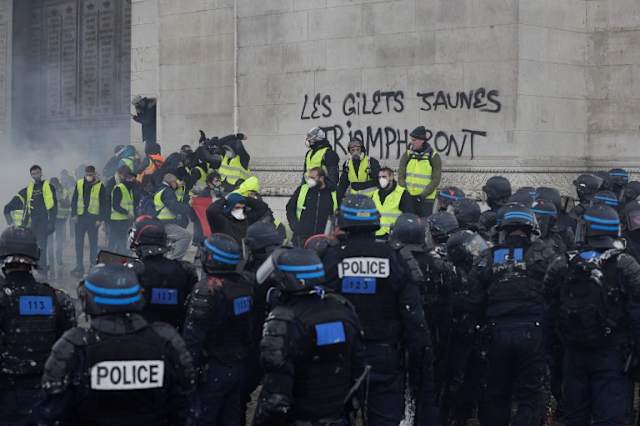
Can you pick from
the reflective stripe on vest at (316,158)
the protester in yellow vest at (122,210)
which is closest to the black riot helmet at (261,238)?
the reflective stripe on vest at (316,158)

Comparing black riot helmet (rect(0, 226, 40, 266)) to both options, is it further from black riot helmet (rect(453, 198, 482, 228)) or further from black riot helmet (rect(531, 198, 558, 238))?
black riot helmet (rect(531, 198, 558, 238))

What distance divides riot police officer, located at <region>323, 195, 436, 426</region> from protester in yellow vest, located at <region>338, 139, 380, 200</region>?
21.3 ft

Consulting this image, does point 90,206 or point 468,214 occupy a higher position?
point 468,214

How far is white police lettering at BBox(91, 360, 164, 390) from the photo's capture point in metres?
4.40

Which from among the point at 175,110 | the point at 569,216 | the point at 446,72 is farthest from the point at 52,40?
the point at 569,216

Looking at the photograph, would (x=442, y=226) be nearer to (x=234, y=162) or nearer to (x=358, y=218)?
(x=358, y=218)

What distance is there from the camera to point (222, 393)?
6387 mm

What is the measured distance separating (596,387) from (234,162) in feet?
28.9

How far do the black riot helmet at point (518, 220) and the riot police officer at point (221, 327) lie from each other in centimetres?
195

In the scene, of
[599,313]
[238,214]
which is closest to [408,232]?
[599,313]

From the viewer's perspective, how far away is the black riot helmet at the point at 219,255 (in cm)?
632

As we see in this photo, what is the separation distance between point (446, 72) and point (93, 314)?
10611 millimetres

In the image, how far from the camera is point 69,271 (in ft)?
54.7

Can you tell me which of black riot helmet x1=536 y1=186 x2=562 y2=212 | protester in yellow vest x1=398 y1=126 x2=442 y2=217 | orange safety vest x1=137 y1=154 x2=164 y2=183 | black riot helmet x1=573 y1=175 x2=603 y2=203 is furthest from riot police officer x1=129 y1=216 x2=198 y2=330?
orange safety vest x1=137 y1=154 x2=164 y2=183
